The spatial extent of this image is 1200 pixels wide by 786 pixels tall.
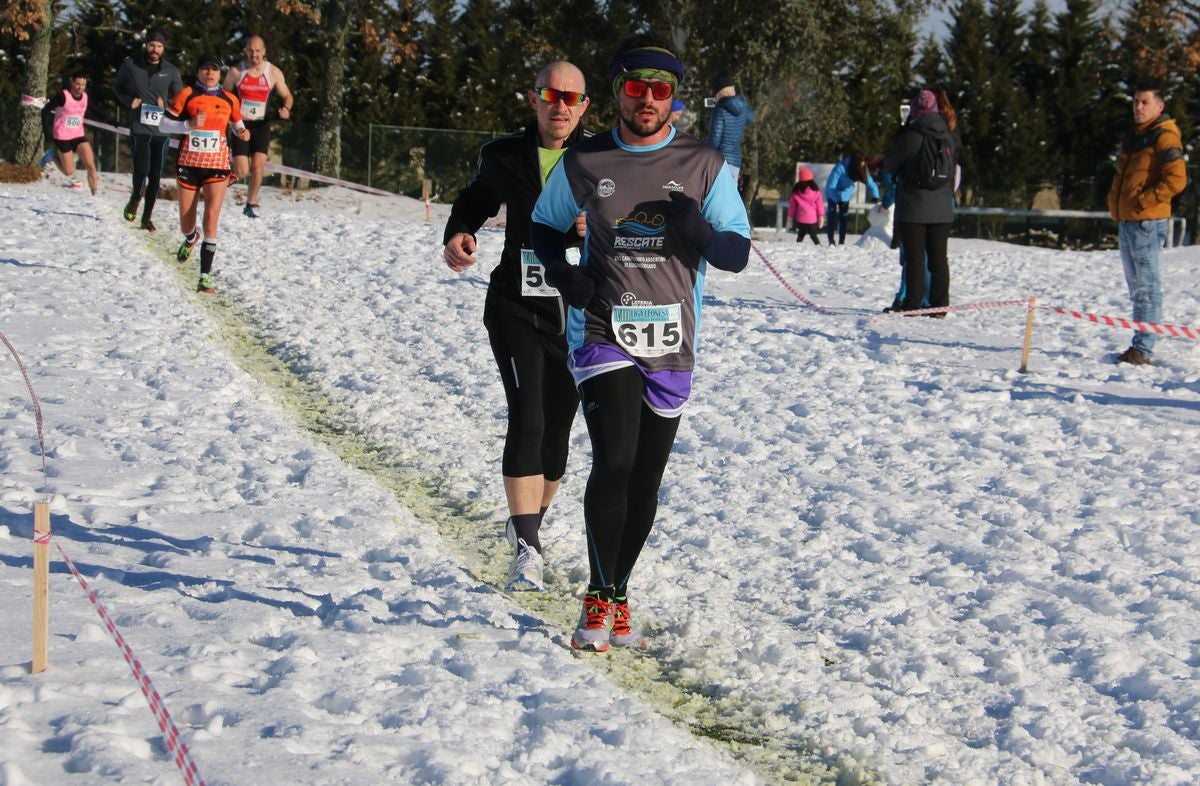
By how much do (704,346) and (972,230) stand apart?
24.6 metres

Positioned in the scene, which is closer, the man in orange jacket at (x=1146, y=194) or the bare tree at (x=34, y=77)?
the man in orange jacket at (x=1146, y=194)

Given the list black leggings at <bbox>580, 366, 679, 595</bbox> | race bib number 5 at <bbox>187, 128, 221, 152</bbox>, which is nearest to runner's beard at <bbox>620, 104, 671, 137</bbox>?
black leggings at <bbox>580, 366, 679, 595</bbox>

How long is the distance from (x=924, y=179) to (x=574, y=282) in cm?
741

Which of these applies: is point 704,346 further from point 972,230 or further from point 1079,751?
point 972,230

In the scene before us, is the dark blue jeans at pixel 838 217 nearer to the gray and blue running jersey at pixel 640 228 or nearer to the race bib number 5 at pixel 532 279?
the race bib number 5 at pixel 532 279

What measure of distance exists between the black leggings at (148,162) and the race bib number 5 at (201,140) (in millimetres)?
2970

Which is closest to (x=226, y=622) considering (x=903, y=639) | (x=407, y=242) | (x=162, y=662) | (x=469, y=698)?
(x=162, y=662)

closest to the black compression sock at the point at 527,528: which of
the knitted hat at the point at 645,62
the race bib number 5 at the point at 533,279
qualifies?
the race bib number 5 at the point at 533,279

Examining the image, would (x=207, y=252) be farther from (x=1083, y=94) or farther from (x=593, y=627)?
(x=1083, y=94)

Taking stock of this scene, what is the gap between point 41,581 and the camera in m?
3.66

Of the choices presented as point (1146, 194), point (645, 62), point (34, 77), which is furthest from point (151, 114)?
point (34, 77)

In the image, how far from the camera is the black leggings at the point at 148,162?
14.0 meters

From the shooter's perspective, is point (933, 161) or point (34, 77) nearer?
point (933, 161)

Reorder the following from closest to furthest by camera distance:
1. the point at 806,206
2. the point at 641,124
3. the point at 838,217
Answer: the point at 641,124, the point at 806,206, the point at 838,217
